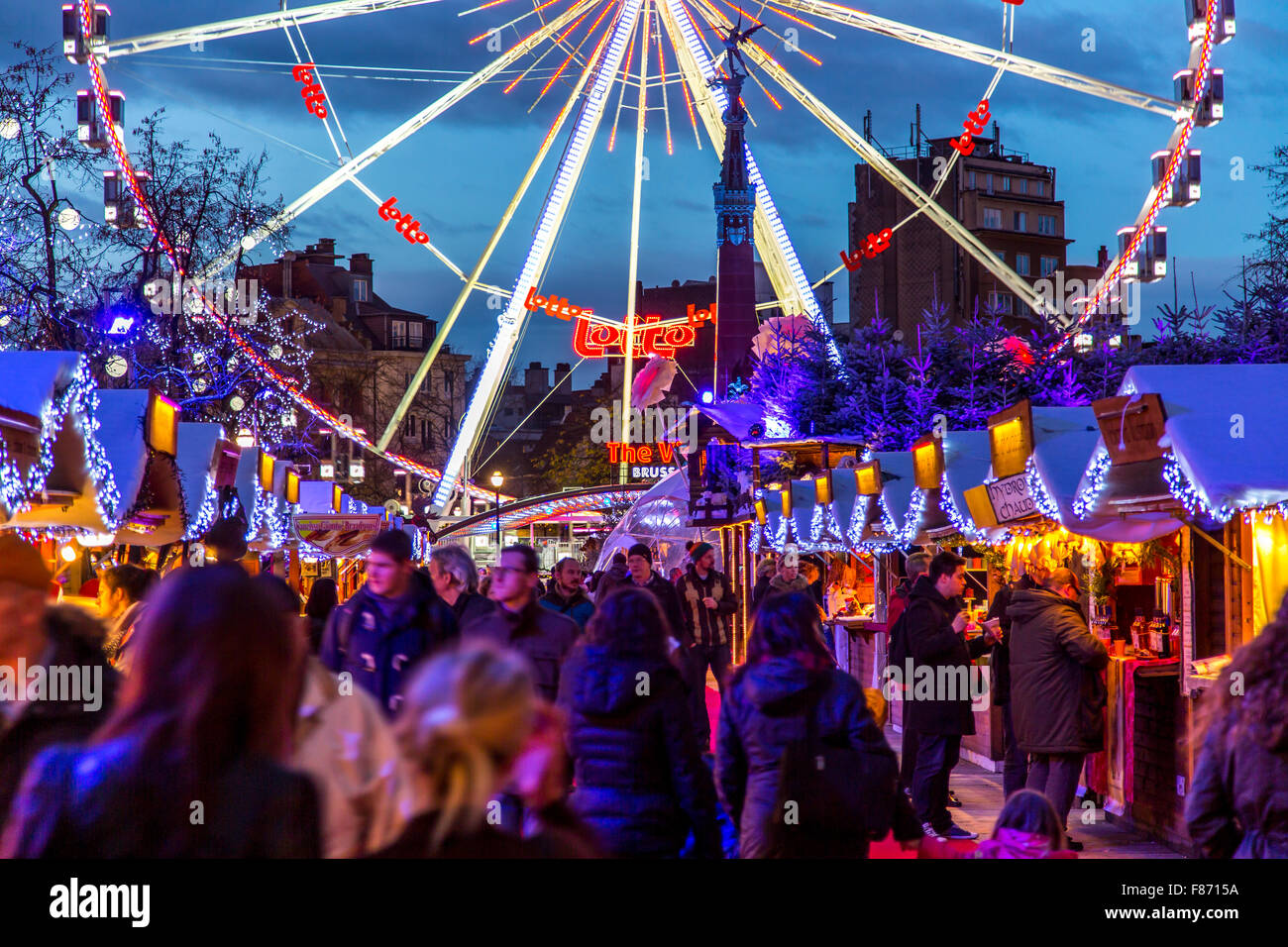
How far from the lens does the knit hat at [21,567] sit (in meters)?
4.33

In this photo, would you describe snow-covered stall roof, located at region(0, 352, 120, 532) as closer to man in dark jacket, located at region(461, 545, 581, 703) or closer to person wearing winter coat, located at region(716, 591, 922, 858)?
man in dark jacket, located at region(461, 545, 581, 703)

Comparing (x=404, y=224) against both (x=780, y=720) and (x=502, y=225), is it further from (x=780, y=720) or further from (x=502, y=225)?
(x=780, y=720)

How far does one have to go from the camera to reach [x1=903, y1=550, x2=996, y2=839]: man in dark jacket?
29.1 feet

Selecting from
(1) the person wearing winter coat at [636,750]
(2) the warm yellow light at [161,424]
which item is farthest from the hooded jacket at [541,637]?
(2) the warm yellow light at [161,424]

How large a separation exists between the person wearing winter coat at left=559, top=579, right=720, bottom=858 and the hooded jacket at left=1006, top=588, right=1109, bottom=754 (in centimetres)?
384

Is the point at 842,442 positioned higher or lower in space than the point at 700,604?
higher

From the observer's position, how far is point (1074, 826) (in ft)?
31.6

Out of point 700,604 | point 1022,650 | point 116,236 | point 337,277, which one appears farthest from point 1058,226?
point 1022,650

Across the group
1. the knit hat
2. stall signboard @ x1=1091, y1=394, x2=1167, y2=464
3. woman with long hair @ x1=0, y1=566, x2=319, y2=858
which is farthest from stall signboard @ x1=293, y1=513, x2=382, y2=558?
woman with long hair @ x1=0, y1=566, x2=319, y2=858

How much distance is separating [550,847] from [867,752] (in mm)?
2027

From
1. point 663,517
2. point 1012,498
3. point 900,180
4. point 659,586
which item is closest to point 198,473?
point 659,586

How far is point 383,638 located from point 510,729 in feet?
11.7
